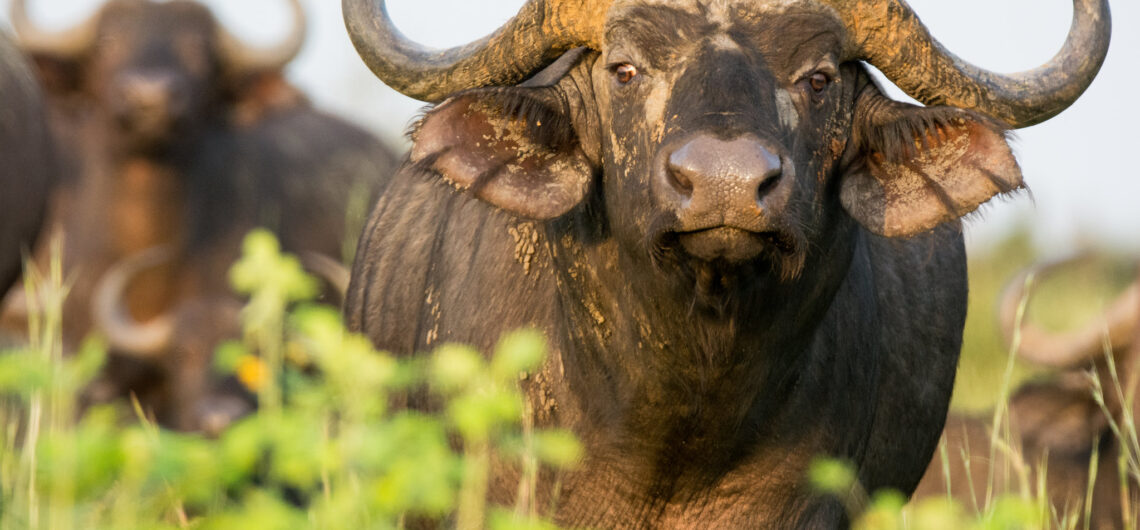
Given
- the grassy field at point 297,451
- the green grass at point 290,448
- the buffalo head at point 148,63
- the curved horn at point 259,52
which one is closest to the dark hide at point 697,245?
the grassy field at point 297,451

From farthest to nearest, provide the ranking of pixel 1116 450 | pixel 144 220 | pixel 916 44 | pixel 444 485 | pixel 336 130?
pixel 336 130
pixel 144 220
pixel 1116 450
pixel 916 44
pixel 444 485

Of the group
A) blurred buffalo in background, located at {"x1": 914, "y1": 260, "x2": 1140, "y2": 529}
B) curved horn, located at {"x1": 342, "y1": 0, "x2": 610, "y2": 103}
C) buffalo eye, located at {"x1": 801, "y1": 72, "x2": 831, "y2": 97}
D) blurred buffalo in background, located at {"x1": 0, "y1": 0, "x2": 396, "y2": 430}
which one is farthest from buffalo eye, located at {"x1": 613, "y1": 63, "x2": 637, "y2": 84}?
blurred buffalo in background, located at {"x1": 0, "y1": 0, "x2": 396, "y2": 430}

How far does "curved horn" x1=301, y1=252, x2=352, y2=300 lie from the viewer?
9156mm

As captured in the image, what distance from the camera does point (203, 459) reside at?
7.06ft

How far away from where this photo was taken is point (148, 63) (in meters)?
10.1

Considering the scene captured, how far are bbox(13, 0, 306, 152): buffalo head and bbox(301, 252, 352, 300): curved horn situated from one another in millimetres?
1268

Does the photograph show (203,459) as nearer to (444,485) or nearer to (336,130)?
(444,485)

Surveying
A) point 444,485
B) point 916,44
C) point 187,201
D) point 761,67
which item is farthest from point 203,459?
point 187,201

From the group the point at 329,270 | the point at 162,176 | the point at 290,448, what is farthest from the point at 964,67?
the point at 162,176

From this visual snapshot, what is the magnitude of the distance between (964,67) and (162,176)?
7363mm

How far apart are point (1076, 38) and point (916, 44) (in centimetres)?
Answer: 50

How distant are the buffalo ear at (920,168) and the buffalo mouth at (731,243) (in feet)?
1.54

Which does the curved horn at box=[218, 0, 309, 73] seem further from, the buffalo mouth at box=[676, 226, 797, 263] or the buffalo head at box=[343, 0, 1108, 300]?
the buffalo mouth at box=[676, 226, 797, 263]

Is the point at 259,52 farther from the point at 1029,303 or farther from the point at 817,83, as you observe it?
the point at 817,83
